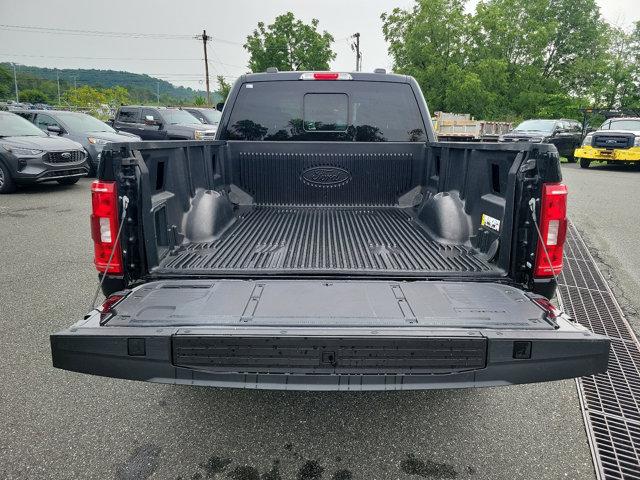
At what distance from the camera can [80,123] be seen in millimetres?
12719

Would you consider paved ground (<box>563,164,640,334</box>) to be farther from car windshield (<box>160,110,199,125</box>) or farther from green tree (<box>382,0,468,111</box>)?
green tree (<box>382,0,468,111</box>)

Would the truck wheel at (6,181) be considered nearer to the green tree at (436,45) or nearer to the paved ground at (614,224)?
the paved ground at (614,224)

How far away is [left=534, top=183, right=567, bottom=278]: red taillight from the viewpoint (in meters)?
2.42

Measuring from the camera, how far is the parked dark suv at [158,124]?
17.6 m

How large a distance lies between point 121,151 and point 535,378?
Answer: 225 centimetres

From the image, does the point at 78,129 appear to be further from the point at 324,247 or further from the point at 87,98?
the point at 87,98

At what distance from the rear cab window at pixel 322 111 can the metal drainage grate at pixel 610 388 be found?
2280 millimetres

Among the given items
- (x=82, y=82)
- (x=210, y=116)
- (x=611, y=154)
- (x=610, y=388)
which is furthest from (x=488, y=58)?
(x=82, y=82)

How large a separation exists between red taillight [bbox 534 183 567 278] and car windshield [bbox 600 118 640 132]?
1843 centimetres

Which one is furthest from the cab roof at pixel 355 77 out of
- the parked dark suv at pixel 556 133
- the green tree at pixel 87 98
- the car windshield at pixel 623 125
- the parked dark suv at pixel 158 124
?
the green tree at pixel 87 98

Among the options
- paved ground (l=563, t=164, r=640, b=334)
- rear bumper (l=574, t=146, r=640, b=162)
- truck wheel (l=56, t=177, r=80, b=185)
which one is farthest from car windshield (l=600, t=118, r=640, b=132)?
truck wheel (l=56, t=177, r=80, b=185)

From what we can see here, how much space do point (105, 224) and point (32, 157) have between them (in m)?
9.21

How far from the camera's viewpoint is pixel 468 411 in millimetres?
2943

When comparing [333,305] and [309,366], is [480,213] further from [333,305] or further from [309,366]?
[309,366]
